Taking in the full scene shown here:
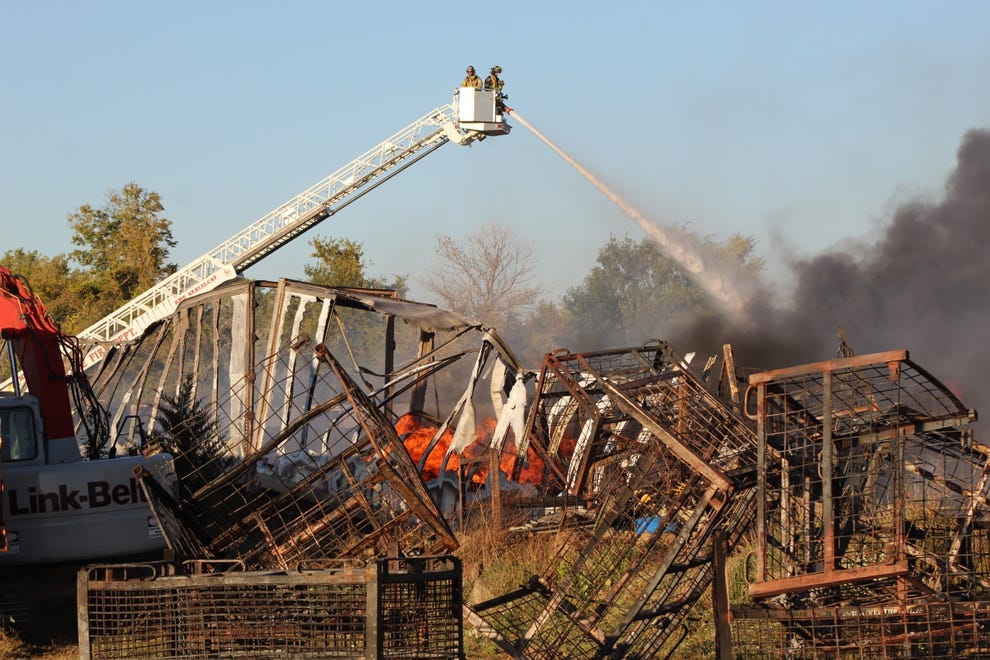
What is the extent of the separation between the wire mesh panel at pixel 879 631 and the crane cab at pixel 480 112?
75.2ft

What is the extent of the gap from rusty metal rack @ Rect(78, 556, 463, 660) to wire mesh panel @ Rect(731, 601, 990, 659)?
6.05 ft

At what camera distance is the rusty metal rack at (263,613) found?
6641 mm

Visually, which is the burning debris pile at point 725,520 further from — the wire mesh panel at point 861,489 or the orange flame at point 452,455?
the orange flame at point 452,455

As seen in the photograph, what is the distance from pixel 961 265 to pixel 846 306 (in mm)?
3038

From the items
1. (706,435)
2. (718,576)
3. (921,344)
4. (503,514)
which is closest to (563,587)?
(718,576)

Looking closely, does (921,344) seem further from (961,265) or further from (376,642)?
(376,642)

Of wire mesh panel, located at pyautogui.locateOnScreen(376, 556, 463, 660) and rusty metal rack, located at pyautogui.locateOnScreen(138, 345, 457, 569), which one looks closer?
wire mesh panel, located at pyautogui.locateOnScreen(376, 556, 463, 660)

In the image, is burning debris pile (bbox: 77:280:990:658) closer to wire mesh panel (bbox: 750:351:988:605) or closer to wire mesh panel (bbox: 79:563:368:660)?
wire mesh panel (bbox: 750:351:988:605)

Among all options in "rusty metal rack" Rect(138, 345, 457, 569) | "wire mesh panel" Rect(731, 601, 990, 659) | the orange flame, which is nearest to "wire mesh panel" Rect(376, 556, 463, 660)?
"rusty metal rack" Rect(138, 345, 457, 569)

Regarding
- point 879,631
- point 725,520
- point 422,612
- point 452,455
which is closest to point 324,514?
point 422,612

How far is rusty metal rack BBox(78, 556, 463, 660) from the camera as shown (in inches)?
261

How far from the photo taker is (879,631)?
732 cm

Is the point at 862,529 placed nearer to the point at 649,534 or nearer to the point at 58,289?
the point at 649,534

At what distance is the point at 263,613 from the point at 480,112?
2359cm
